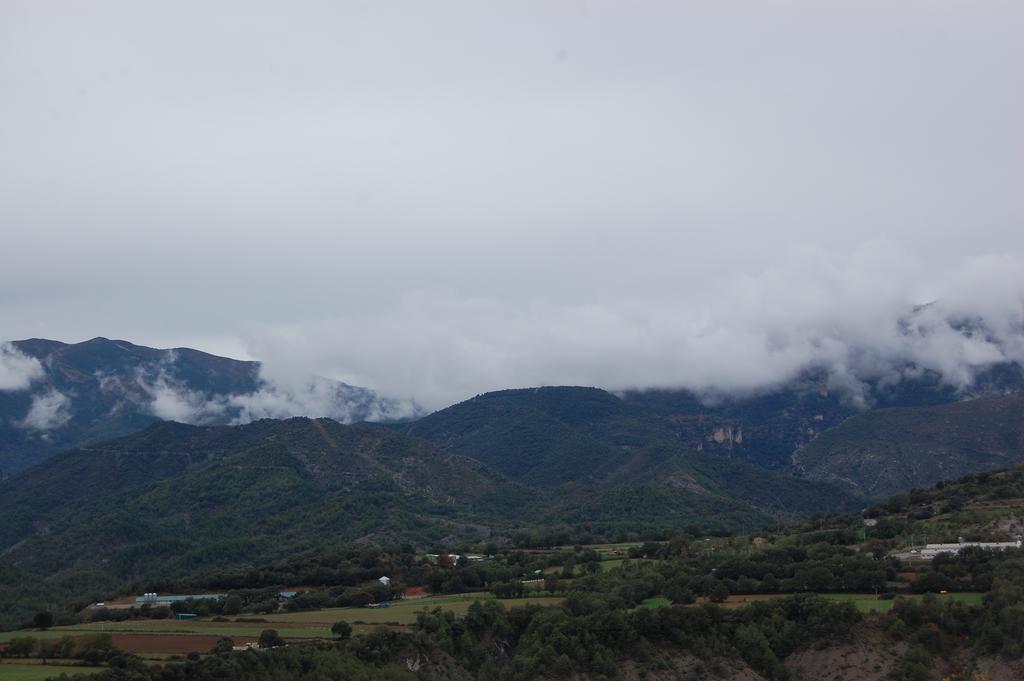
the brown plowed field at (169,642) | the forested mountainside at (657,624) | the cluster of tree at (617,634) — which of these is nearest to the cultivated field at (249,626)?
the brown plowed field at (169,642)

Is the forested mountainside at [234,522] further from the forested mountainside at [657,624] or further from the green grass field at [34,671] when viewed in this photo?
the green grass field at [34,671]

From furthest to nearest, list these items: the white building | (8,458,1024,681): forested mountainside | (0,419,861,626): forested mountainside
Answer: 1. (0,419,861,626): forested mountainside
2. the white building
3. (8,458,1024,681): forested mountainside

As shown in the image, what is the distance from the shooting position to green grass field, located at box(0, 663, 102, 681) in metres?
67.4

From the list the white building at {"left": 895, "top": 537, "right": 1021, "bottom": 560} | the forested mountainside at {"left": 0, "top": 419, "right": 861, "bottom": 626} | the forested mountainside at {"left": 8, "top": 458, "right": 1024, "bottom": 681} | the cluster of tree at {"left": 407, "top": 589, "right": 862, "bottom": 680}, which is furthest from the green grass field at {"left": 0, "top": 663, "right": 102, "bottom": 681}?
the forested mountainside at {"left": 0, "top": 419, "right": 861, "bottom": 626}

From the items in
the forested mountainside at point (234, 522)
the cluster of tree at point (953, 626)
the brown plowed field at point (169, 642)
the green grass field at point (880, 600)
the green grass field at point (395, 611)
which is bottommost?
the cluster of tree at point (953, 626)

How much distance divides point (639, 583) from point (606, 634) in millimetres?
14694

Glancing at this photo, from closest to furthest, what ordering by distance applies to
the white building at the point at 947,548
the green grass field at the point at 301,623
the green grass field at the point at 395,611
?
the green grass field at the point at 301,623
the green grass field at the point at 395,611
the white building at the point at 947,548

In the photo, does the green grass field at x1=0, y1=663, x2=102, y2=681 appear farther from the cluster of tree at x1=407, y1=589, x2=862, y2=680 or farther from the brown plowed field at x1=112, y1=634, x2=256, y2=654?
the cluster of tree at x1=407, y1=589, x2=862, y2=680

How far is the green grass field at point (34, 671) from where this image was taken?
6738 cm

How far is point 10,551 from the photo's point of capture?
168500mm

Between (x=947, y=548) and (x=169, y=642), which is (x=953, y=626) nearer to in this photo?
(x=947, y=548)

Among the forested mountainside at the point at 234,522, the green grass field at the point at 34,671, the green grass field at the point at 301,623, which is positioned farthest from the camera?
the forested mountainside at the point at 234,522

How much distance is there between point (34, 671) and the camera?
7062cm

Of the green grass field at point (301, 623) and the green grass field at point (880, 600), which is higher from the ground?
the green grass field at point (301, 623)
